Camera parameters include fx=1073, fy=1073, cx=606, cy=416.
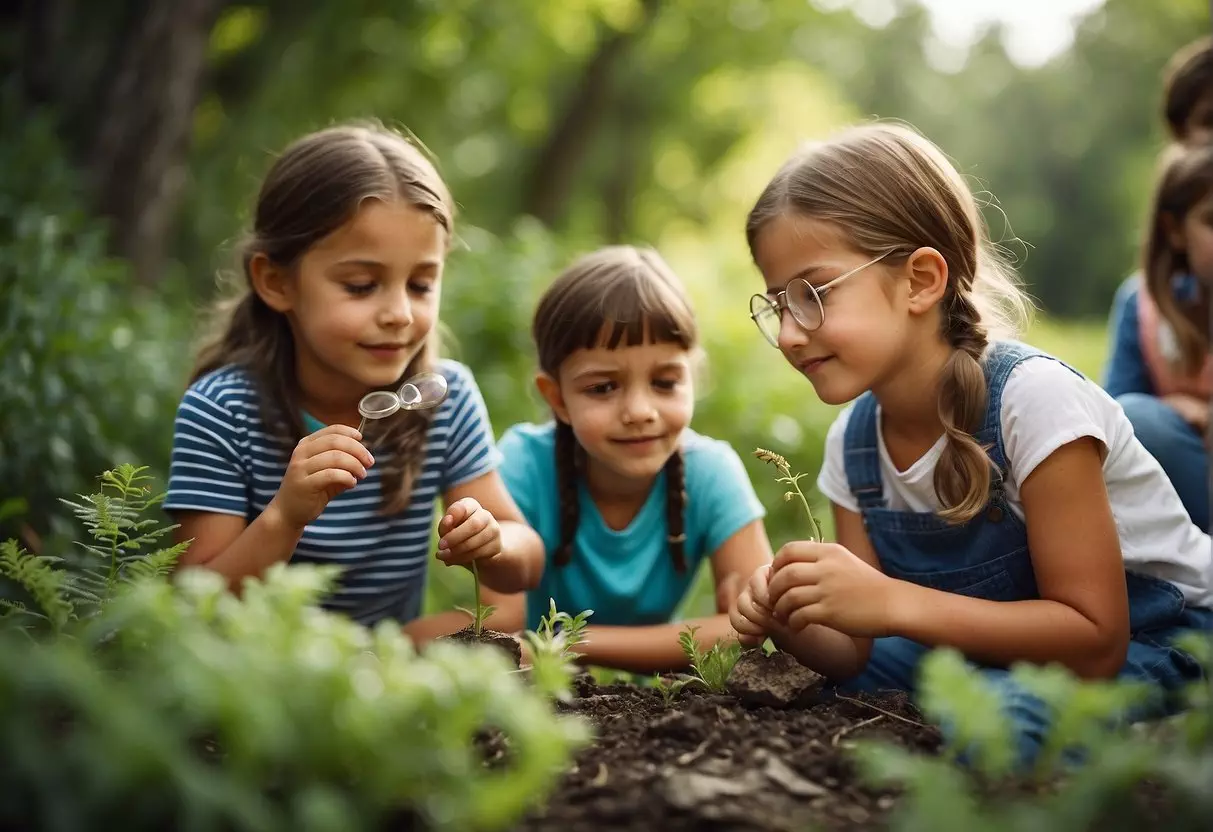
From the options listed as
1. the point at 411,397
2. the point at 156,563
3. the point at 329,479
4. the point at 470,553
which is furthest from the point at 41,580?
the point at 411,397

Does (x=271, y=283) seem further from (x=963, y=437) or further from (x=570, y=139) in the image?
(x=570, y=139)

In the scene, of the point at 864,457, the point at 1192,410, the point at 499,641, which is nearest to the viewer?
the point at 499,641

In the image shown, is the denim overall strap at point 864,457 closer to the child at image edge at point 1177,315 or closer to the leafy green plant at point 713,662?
the leafy green plant at point 713,662

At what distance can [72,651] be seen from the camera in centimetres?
126

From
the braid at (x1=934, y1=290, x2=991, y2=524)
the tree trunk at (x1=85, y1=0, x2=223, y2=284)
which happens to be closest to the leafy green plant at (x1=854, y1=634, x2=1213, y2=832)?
the braid at (x1=934, y1=290, x2=991, y2=524)

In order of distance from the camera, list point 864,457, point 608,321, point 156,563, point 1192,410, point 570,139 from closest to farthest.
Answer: point 156,563, point 864,457, point 608,321, point 1192,410, point 570,139

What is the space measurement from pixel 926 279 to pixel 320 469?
1.43m

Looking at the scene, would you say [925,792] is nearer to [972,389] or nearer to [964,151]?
[972,389]

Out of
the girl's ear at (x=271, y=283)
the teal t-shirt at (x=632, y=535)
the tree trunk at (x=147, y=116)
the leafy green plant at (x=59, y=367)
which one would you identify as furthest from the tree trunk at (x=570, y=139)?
the girl's ear at (x=271, y=283)

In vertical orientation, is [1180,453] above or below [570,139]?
below

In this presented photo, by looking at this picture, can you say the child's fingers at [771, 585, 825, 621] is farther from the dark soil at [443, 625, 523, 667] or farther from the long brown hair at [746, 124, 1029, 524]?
the dark soil at [443, 625, 523, 667]

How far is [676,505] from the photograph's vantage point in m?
3.20

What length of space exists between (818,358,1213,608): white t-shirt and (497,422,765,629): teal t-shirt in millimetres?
690

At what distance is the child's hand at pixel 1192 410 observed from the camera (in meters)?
3.27
